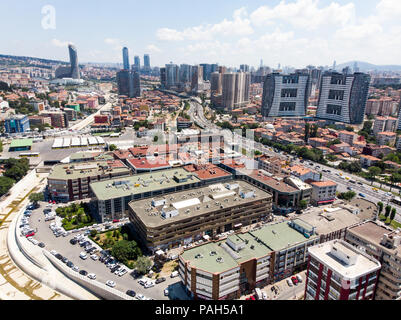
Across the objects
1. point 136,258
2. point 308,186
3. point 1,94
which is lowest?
point 136,258

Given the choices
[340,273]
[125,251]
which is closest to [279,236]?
[340,273]

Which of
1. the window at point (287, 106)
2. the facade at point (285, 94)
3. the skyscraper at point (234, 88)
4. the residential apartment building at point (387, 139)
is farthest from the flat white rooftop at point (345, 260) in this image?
the skyscraper at point (234, 88)

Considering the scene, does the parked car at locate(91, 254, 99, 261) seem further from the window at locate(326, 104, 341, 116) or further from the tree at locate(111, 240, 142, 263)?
the window at locate(326, 104, 341, 116)

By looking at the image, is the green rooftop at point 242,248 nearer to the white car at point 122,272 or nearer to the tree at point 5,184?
the white car at point 122,272

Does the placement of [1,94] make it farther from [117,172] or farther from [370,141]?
[370,141]

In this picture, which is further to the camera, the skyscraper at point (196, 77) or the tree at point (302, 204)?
the skyscraper at point (196, 77)

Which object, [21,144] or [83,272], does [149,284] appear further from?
[21,144]
